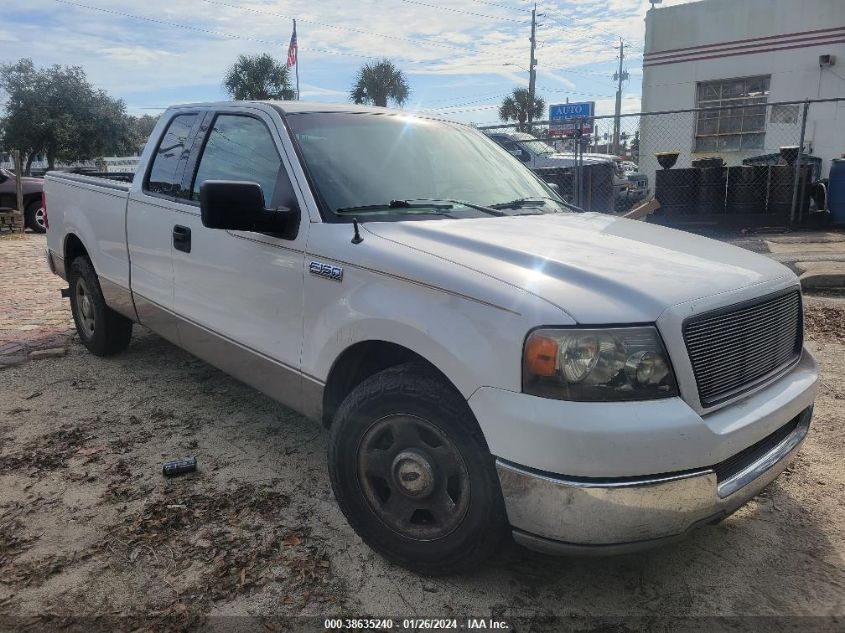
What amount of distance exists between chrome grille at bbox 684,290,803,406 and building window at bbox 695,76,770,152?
17043 millimetres

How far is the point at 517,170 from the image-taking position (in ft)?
13.0

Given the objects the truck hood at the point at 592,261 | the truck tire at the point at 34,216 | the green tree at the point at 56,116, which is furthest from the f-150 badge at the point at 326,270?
the green tree at the point at 56,116

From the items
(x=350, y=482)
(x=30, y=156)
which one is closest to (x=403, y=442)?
(x=350, y=482)

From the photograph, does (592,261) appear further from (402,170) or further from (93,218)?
(93,218)

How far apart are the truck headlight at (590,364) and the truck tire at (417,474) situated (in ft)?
1.05

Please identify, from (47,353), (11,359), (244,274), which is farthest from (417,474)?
(11,359)

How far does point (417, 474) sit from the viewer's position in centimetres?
243

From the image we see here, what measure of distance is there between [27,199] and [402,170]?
51.1ft

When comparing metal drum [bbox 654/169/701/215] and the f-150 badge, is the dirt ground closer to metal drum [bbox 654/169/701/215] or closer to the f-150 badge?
the f-150 badge

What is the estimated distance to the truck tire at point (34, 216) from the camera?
51.3 ft

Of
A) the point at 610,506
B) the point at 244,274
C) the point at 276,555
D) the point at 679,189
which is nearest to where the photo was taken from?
the point at 610,506

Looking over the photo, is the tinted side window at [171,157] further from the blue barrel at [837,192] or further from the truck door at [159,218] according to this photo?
the blue barrel at [837,192]

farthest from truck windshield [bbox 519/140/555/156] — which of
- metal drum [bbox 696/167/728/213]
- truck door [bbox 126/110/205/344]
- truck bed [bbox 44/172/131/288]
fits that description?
truck door [bbox 126/110/205/344]

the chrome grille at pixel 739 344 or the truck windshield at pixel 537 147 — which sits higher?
the truck windshield at pixel 537 147
